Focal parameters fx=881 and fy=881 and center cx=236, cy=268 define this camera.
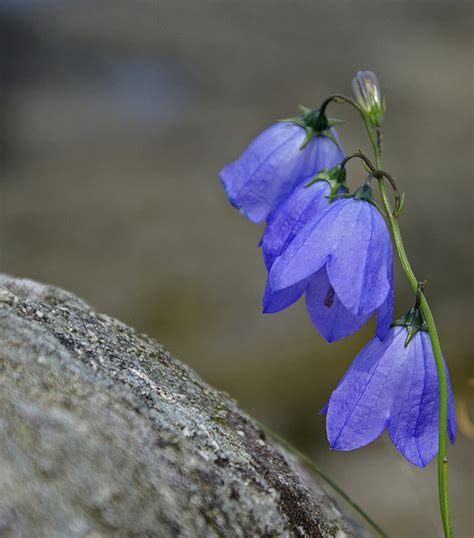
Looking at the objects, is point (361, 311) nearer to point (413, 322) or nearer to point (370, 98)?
point (413, 322)

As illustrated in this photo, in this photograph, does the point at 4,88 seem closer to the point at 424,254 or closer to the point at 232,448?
the point at 424,254

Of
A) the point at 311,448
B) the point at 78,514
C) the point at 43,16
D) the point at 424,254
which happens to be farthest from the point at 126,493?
the point at 43,16

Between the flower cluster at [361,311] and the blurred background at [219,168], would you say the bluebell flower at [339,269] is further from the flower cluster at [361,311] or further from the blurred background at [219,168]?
the blurred background at [219,168]

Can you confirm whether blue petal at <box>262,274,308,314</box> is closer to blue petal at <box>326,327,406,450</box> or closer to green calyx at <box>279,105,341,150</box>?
blue petal at <box>326,327,406,450</box>

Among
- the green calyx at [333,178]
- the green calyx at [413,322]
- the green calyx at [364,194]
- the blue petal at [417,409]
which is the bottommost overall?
the blue petal at [417,409]

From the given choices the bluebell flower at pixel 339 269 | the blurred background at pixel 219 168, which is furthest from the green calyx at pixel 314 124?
the blurred background at pixel 219 168

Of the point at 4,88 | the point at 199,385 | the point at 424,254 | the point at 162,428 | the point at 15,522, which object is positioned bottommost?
the point at 15,522

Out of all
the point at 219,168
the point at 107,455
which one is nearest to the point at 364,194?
the point at 107,455
